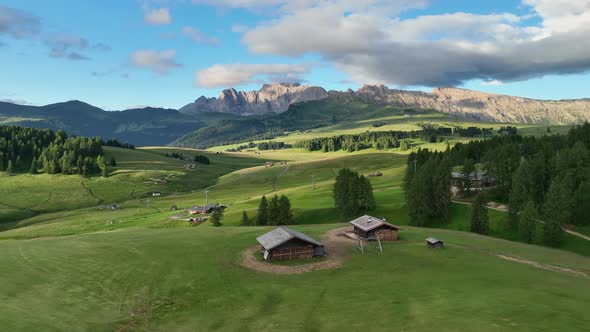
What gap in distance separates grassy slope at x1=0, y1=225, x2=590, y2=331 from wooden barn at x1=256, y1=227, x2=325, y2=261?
5701 mm

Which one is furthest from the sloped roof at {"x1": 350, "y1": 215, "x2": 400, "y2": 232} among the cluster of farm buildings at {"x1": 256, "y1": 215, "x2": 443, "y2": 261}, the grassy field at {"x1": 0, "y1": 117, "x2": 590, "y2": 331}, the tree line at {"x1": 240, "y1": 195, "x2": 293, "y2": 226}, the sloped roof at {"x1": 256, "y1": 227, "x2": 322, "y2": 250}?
the tree line at {"x1": 240, "y1": 195, "x2": 293, "y2": 226}

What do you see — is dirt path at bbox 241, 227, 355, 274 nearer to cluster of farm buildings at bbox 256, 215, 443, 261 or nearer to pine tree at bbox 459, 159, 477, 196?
cluster of farm buildings at bbox 256, 215, 443, 261

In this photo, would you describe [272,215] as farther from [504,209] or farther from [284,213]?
[504,209]

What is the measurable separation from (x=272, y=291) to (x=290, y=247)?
48.3 feet

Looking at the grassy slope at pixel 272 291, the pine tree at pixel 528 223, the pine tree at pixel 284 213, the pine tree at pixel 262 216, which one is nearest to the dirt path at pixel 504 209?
the pine tree at pixel 528 223

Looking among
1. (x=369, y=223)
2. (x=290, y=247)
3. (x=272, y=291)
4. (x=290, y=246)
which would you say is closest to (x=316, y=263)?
(x=290, y=247)

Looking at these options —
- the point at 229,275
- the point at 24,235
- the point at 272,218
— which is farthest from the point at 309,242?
the point at 24,235

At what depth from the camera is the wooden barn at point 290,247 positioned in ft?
189

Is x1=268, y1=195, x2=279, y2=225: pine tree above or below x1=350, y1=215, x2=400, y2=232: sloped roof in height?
below

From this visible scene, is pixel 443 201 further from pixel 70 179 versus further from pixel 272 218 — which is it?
pixel 70 179

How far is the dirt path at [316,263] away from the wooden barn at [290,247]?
80.1 inches

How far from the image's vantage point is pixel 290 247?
59031mm

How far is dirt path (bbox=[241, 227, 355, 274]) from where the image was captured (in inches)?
2099

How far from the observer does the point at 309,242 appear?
59.2 meters
